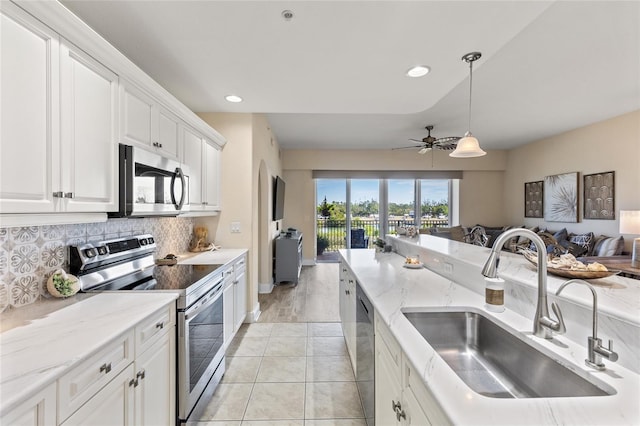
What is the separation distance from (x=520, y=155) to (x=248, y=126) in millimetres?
6552

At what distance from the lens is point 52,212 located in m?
1.27

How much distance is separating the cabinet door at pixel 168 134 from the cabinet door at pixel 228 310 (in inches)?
49.3

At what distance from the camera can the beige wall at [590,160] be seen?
4.30 meters

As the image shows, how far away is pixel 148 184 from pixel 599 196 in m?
6.56

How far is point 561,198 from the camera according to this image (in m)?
5.52

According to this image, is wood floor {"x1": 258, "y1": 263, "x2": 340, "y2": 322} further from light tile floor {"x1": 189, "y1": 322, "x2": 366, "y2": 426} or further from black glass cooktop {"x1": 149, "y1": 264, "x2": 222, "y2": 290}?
black glass cooktop {"x1": 149, "y1": 264, "x2": 222, "y2": 290}

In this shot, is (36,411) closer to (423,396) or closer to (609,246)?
(423,396)

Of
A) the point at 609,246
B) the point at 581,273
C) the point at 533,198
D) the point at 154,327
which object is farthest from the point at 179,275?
the point at 533,198

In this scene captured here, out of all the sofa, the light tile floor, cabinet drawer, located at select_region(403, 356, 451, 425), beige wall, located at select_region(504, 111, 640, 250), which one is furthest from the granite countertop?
beige wall, located at select_region(504, 111, 640, 250)

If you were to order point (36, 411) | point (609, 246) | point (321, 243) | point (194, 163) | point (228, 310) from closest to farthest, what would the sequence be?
1. point (36, 411)
2. point (228, 310)
3. point (194, 163)
4. point (609, 246)
5. point (321, 243)

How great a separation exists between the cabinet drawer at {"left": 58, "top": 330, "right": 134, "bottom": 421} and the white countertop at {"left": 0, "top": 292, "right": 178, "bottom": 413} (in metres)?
0.05

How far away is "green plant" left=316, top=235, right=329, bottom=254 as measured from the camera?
7164 millimetres

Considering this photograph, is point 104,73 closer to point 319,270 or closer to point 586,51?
point 586,51

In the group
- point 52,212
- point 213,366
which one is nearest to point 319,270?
point 213,366
